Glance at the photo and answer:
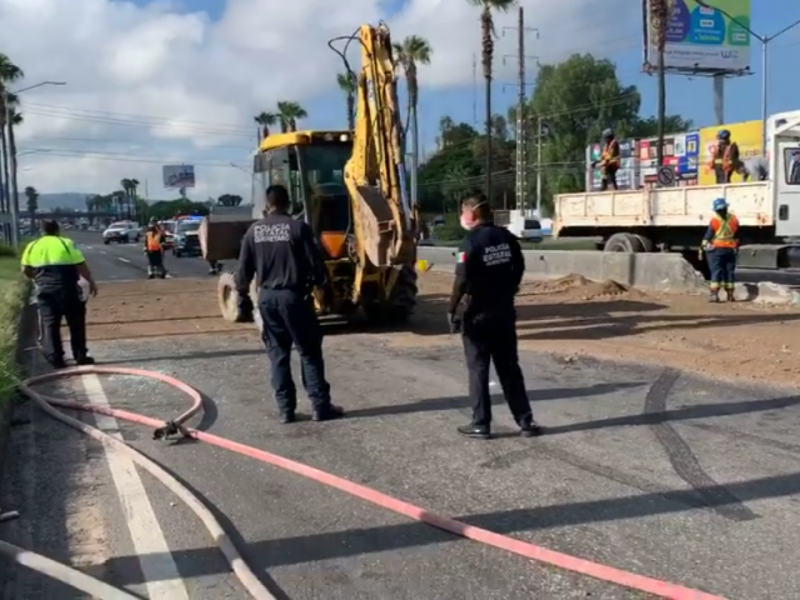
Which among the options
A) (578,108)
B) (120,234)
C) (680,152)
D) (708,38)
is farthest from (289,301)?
(578,108)

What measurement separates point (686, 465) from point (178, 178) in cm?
15974

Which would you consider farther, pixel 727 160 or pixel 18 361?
pixel 727 160

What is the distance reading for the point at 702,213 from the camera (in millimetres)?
18984

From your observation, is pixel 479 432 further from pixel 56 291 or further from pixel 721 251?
pixel 721 251

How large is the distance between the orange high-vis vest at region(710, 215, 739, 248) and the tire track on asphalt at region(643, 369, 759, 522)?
7309mm

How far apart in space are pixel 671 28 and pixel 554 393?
163ft

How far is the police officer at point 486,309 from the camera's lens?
7230mm

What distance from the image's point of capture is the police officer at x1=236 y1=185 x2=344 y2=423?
8055mm

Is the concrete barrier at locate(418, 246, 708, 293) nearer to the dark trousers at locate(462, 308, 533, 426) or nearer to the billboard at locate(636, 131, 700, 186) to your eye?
the dark trousers at locate(462, 308, 533, 426)

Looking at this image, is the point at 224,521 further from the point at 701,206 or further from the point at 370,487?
the point at 701,206

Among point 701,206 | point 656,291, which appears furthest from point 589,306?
point 701,206

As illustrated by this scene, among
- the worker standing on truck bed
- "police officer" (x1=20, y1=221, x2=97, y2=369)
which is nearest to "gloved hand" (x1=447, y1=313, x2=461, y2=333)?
"police officer" (x1=20, y1=221, x2=97, y2=369)

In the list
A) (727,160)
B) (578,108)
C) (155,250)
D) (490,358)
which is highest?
(578,108)

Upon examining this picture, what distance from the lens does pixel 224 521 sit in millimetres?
5629
